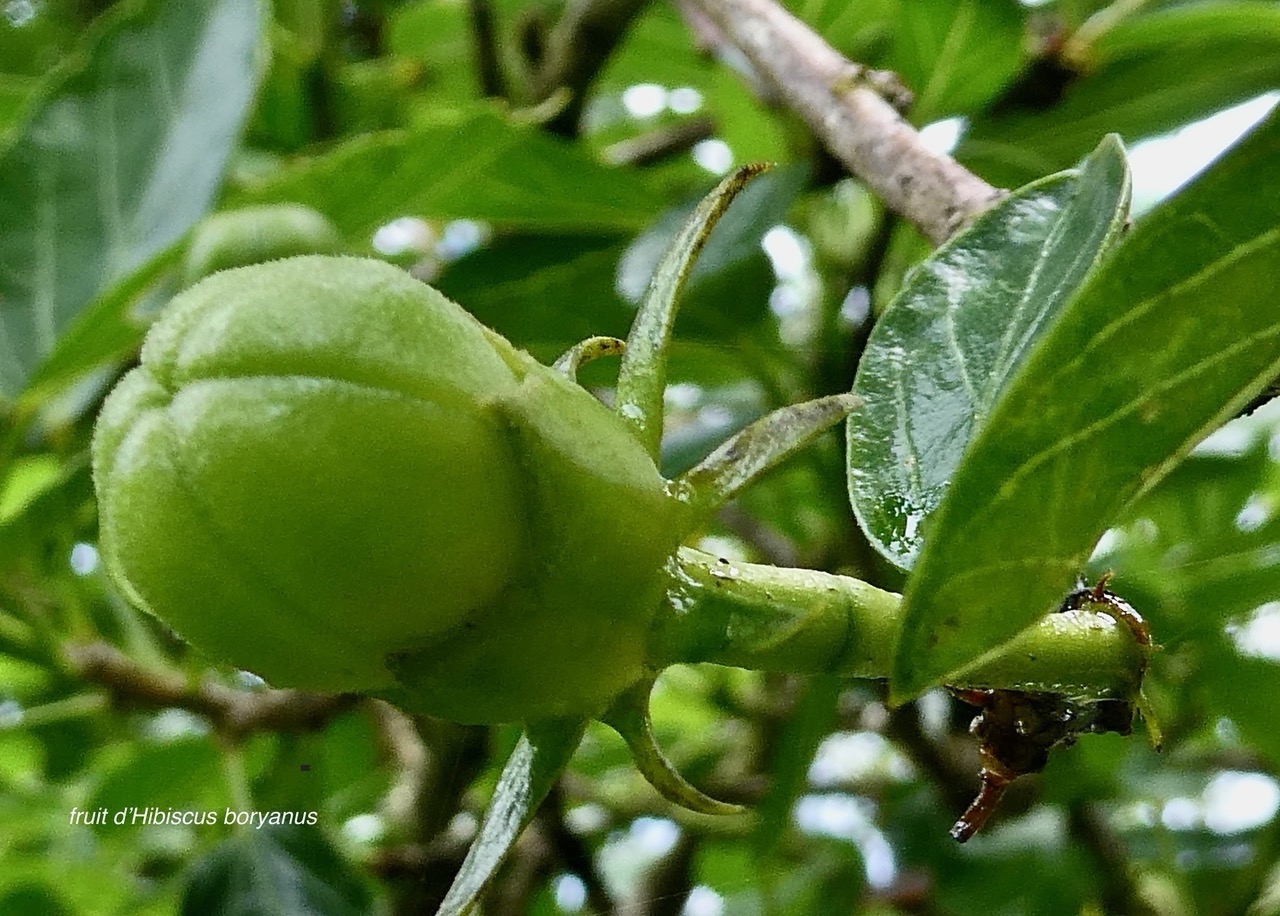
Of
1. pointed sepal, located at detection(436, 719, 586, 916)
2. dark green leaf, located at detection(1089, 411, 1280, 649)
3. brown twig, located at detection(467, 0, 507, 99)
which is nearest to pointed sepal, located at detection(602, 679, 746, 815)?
pointed sepal, located at detection(436, 719, 586, 916)

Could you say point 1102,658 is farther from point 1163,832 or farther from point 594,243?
point 1163,832

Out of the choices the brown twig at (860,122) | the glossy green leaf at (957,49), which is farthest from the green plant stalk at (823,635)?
the glossy green leaf at (957,49)

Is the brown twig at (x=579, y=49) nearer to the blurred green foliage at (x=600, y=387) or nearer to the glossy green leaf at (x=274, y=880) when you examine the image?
the blurred green foliage at (x=600, y=387)

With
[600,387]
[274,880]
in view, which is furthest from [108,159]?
[274,880]

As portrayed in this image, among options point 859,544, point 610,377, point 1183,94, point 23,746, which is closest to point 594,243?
point 610,377

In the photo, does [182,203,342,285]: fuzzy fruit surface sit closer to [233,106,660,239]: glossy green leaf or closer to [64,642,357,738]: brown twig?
[233,106,660,239]: glossy green leaf

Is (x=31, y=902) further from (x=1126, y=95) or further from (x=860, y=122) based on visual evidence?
(x=1126, y=95)
